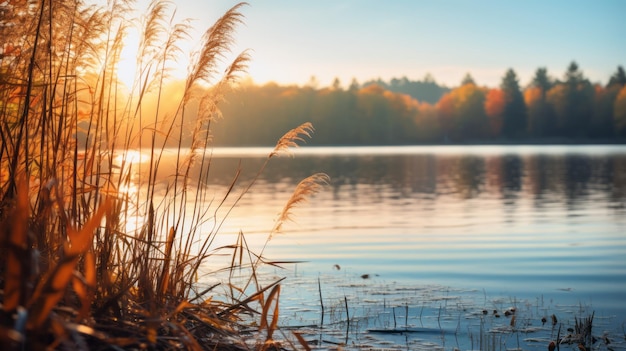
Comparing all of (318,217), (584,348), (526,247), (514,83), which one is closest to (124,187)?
(584,348)

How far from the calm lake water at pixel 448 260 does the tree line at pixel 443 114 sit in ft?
325

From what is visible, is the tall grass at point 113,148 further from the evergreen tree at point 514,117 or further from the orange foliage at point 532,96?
the orange foliage at point 532,96

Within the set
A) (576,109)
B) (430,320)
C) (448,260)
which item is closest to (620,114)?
(576,109)

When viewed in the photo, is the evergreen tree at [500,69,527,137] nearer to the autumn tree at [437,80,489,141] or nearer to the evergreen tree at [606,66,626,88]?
the autumn tree at [437,80,489,141]

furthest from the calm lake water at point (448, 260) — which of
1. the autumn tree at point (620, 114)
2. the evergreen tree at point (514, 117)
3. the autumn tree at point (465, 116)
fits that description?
the autumn tree at point (465, 116)

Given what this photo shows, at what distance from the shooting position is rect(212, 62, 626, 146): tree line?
4724 inches

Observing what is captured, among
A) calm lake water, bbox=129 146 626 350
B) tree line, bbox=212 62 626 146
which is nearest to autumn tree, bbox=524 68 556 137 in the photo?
tree line, bbox=212 62 626 146

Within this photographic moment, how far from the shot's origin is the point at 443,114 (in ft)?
447

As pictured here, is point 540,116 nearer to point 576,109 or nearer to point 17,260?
point 576,109

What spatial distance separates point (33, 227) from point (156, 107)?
1.56 meters

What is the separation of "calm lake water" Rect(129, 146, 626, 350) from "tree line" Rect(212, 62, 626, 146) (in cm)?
9917

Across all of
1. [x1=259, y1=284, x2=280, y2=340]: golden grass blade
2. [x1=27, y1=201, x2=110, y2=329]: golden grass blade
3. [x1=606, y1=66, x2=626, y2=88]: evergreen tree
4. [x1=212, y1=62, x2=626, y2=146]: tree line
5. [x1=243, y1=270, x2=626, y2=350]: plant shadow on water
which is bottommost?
[x1=243, y1=270, x2=626, y2=350]: plant shadow on water

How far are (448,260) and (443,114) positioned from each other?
418 feet

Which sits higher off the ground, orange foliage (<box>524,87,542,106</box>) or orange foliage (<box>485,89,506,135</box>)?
orange foliage (<box>524,87,542,106</box>)
